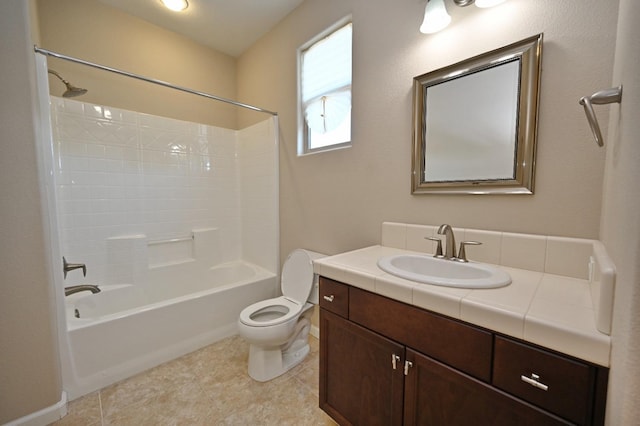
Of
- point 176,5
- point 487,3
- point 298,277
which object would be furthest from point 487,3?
point 176,5

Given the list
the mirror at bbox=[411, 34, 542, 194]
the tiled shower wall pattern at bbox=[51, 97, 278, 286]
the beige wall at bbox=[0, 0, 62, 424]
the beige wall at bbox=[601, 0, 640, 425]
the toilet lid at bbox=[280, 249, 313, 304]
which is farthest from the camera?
the tiled shower wall pattern at bbox=[51, 97, 278, 286]

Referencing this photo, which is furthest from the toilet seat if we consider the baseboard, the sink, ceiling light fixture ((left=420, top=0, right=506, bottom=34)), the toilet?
ceiling light fixture ((left=420, top=0, right=506, bottom=34))

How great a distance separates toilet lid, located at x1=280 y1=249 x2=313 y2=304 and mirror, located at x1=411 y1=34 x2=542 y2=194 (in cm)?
98

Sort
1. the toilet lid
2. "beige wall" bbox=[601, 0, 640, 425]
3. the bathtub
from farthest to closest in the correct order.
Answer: the toilet lid
the bathtub
"beige wall" bbox=[601, 0, 640, 425]

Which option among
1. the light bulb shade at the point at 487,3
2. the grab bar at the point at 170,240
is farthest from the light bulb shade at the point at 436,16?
the grab bar at the point at 170,240

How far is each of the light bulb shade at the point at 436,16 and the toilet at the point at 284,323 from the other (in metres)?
1.57

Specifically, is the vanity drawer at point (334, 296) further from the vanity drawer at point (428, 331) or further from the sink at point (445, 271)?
the sink at point (445, 271)

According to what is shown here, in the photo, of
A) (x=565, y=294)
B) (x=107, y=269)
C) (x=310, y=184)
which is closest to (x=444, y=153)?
(x=565, y=294)

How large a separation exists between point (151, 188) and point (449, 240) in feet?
8.38

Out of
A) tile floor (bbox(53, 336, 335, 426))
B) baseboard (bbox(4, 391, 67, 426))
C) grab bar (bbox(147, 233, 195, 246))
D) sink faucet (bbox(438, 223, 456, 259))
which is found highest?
sink faucet (bbox(438, 223, 456, 259))

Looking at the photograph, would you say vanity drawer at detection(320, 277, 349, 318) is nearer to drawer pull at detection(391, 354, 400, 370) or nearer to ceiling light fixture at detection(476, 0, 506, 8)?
drawer pull at detection(391, 354, 400, 370)

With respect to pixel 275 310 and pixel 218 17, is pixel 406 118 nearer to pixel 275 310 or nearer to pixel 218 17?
pixel 275 310

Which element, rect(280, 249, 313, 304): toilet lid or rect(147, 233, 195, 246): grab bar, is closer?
rect(280, 249, 313, 304): toilet lid

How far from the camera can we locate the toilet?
1.58 meters
